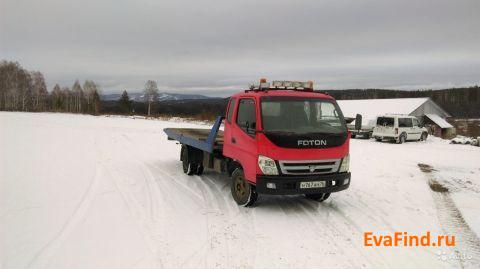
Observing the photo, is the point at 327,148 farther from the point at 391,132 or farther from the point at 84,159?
the point at 391,132

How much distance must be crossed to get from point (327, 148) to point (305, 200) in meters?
1.66

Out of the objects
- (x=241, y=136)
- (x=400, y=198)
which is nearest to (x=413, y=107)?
(x=400, y=198)

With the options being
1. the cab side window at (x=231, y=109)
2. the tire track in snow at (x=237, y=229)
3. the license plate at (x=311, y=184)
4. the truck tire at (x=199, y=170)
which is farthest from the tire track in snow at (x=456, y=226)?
the truck tire at (x=199, y=170)

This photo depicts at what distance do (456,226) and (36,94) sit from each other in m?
99.1

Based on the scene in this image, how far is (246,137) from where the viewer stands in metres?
7.39

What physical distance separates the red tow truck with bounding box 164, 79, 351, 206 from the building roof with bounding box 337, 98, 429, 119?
36.8m

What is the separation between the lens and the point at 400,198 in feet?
29.1

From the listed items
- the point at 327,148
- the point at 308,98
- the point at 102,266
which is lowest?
the point at 102,266

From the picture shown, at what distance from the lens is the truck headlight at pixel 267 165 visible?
691 cm

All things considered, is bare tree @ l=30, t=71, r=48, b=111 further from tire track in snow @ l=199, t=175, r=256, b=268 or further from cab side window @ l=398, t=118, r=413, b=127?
tire track in snow @ l=199, t=175, r=256, b=268

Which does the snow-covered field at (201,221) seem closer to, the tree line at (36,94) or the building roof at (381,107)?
the building roof at (381,107)

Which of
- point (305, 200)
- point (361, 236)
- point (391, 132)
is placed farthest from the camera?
point (391, 132)

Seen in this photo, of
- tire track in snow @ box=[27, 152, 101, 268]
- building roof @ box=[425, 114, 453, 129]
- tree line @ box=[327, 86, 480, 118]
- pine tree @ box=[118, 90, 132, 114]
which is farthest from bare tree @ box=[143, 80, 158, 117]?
tire track in snow @ box=[27, 152, 101, 268]

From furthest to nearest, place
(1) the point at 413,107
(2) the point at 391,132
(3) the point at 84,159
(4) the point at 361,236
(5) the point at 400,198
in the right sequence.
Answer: (1) the point at 413,107, (2) the point at 391,132, (3) the point at 84,159, (5) the point at 400,198, (4) the point at 361,236
